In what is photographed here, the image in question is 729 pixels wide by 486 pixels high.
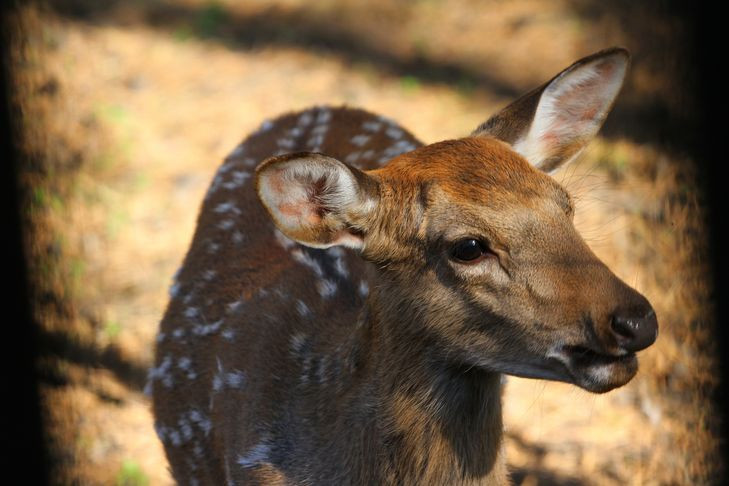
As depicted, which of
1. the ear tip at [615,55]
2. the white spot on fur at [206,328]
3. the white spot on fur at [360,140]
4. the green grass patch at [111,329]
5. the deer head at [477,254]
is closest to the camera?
the deer head at [477,254]

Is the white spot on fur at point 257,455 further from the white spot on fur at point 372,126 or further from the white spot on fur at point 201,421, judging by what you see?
the white spot on fur at point 372,126

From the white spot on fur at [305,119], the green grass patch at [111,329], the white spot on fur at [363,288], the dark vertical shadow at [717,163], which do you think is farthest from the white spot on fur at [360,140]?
the green grass patch at [111,329]

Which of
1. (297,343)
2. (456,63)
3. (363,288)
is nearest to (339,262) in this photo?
(363,288)

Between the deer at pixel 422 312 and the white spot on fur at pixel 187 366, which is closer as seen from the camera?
the deer at pixel 422 312

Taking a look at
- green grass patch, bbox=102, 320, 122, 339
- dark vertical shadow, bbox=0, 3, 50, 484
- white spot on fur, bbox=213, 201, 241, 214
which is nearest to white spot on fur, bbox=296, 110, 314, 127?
white spot on fur, bbox=213, 201, 241, 214

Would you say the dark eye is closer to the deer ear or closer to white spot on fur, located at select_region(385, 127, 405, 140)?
the deer ear

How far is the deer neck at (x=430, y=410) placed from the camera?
9.23ft

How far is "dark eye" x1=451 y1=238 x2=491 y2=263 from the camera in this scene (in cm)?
263

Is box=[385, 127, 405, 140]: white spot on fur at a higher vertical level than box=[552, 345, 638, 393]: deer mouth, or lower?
lower

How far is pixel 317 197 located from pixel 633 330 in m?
0.91

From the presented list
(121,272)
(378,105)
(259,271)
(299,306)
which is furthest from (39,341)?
(378,105)

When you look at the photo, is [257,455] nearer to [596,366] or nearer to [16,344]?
[596,366]

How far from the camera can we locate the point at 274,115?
6512 millimetres

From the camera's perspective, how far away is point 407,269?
277cm
